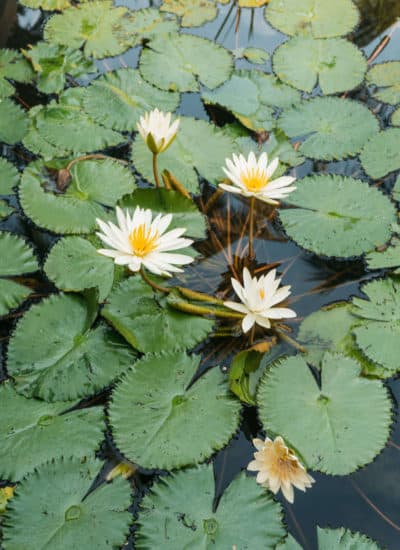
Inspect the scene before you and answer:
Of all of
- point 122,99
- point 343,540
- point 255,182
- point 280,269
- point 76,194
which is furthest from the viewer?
point 122,99

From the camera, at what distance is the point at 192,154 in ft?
9.45

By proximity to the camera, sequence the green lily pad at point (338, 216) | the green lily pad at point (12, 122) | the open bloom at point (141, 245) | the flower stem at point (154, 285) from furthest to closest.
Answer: the green lily pad at point (12, 122), the green lily pad at point (338, 216), the flower stem at point (154, 285), the open bloom at point (141, 245)

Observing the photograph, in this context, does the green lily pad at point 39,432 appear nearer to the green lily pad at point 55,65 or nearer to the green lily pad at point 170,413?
the green lily pad at point 170,413

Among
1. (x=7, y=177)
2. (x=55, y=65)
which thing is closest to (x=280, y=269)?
(x=7, y=177)

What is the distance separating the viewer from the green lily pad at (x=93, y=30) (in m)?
3.70

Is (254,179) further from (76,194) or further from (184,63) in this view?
(184,63)

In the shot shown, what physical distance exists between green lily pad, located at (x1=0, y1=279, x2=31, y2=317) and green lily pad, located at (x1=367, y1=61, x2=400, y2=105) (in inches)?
90.5

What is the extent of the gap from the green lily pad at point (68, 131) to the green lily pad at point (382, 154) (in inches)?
51.7

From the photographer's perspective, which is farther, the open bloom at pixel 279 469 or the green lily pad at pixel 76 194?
the green lily pad at pixel 76 194

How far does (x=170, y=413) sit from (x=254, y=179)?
0.98 m

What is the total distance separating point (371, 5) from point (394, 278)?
2.54 m

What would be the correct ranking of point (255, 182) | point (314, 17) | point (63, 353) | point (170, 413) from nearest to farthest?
point (170, 413) → point (63, 353) → point (255, 182) → point (314, 17)

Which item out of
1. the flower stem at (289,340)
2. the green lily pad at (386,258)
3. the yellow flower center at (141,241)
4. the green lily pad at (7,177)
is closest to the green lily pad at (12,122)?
the green lily pad at (7,177)

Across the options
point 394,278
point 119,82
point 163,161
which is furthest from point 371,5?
point 394,278
